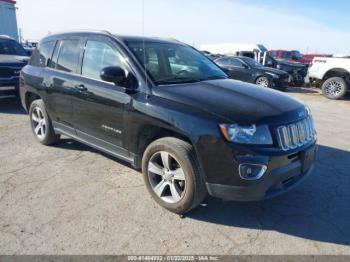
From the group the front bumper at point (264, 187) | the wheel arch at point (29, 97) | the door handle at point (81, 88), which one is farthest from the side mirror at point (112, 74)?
the wheel arch at point (29, 97)

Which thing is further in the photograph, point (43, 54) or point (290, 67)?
point (290, 67)

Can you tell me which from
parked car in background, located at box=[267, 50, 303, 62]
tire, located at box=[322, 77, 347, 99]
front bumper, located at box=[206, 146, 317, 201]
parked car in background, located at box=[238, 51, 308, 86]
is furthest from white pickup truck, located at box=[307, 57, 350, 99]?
parked car in background, located at box=[267, 50, 303, 62]

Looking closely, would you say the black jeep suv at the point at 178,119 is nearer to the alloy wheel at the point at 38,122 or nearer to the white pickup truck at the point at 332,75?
the alloy wheel at the point at 38,122

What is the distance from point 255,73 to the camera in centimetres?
1349

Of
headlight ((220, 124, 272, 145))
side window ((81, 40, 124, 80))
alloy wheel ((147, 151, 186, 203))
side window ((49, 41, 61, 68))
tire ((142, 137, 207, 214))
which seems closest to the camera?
headlight ((220, 124, 272, 145))

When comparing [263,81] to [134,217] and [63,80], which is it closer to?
[63,80]

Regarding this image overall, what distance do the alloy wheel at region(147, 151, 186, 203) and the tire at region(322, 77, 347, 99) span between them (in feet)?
35.9

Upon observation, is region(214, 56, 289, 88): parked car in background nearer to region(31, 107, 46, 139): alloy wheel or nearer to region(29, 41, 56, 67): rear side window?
region(29, 41, 56, 67): rear side window

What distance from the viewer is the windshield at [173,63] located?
3613 millimetres

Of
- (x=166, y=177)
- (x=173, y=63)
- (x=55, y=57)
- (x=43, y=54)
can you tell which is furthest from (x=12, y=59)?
(x=166, y=177)

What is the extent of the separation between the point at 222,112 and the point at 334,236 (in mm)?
1606

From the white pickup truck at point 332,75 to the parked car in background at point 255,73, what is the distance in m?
1.26

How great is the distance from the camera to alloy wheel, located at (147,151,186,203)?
10.5 feet

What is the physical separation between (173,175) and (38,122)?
3170mm
